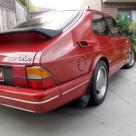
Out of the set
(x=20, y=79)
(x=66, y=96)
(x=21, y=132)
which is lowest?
(x=21, y=132)

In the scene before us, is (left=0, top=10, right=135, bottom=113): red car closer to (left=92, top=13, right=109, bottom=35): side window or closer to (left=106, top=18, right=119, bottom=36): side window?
(left=92, top=13, right=109, bottom=35): side window

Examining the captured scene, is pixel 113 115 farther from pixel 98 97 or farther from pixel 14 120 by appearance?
pixel 14 120

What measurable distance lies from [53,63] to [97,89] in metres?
1.27

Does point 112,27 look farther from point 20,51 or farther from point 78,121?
point 20,51

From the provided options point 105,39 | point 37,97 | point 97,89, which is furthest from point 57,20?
point 37,97

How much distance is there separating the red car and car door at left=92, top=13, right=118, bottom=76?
4cm

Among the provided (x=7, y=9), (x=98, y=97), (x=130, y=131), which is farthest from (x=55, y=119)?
(x=7, y=9)

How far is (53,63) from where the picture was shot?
9.06 feet

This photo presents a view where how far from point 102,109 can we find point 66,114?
575 millimetres

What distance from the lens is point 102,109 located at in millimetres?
3682

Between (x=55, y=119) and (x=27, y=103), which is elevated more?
(x=27, y=103)

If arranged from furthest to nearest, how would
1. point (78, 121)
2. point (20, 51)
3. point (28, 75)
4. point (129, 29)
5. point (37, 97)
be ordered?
1. point (129, 29)
2. point (78, 121)
3. point (20, 51)
4. point (28, 75)
5. point (37, 97)

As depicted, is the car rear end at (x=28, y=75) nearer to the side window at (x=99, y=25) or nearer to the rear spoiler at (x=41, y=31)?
the rear spoiler at (x=41, y=31)

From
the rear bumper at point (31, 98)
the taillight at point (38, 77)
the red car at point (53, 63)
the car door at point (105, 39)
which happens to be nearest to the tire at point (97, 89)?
the red car at point (53, 63)
